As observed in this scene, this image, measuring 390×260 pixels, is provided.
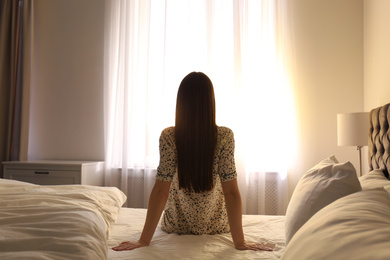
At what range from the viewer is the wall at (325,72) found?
360 cm

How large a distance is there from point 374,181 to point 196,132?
2.66 ft

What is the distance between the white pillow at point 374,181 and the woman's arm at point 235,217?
50 cm

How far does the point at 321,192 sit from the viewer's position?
4.30ft

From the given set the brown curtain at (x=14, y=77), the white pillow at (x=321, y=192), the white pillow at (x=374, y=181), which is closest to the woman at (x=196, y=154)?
the white pillow at (x=321, y=192)

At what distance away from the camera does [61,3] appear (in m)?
4.28

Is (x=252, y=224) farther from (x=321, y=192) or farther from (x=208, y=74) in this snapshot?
(x=208, y=74)

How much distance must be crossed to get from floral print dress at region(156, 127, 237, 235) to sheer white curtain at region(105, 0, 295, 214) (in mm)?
1874

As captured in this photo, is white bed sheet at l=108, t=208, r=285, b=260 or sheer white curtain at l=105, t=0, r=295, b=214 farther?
sheer white curtain at l=105, t=0, r=295, b=214

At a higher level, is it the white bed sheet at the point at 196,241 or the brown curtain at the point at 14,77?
the brown curtain at the point at 14,77

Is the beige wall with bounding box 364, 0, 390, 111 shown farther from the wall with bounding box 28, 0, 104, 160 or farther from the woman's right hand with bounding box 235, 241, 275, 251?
the wall with bounding box 28, 0, 104, 160

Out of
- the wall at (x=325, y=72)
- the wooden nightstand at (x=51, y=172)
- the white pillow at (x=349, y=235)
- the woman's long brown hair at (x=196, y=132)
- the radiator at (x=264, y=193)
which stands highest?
the wall at (x=325, y=72)

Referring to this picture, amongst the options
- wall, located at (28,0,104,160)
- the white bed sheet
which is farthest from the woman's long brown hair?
wall, located at (28,0,104,160)

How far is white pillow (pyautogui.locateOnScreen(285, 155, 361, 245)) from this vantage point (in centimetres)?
128

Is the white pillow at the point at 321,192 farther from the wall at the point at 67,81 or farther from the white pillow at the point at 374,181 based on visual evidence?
the wall at the point at 67,81
